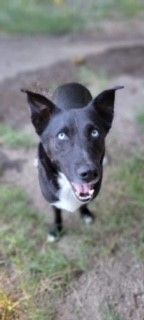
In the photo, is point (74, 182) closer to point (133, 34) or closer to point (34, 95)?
point (34, 95)

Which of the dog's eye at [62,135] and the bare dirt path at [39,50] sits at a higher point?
the dog's eye at [62,135]

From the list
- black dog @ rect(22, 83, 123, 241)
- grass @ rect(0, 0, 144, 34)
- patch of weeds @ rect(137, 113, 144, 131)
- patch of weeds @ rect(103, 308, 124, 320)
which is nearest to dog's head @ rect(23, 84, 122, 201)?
black dog @ rect(22, 83, 123, 241)

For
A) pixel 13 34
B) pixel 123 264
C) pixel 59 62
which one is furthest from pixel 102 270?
pixel 13 34

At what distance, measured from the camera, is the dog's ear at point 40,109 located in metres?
2.88

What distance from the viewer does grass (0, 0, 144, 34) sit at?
691 centimetres

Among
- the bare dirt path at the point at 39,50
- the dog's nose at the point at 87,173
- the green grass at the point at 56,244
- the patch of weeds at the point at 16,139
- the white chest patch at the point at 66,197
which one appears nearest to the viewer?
the dog's nose at the point at 87,173

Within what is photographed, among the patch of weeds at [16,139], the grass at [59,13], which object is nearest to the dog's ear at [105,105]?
the patch of weeds at [16,139]

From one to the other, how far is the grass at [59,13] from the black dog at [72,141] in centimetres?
390

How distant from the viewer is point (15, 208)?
12.7 feet

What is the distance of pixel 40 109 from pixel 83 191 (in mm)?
482

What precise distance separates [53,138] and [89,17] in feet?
15.8

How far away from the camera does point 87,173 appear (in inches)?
→ 105

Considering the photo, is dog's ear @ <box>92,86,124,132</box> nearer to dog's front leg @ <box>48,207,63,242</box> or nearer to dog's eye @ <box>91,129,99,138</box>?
dog's eye @ <box>91,129,99,138</box>

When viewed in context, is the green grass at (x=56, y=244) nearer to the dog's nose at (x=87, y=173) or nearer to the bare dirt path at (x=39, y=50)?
the dog's nose at (x=87, y=173)
